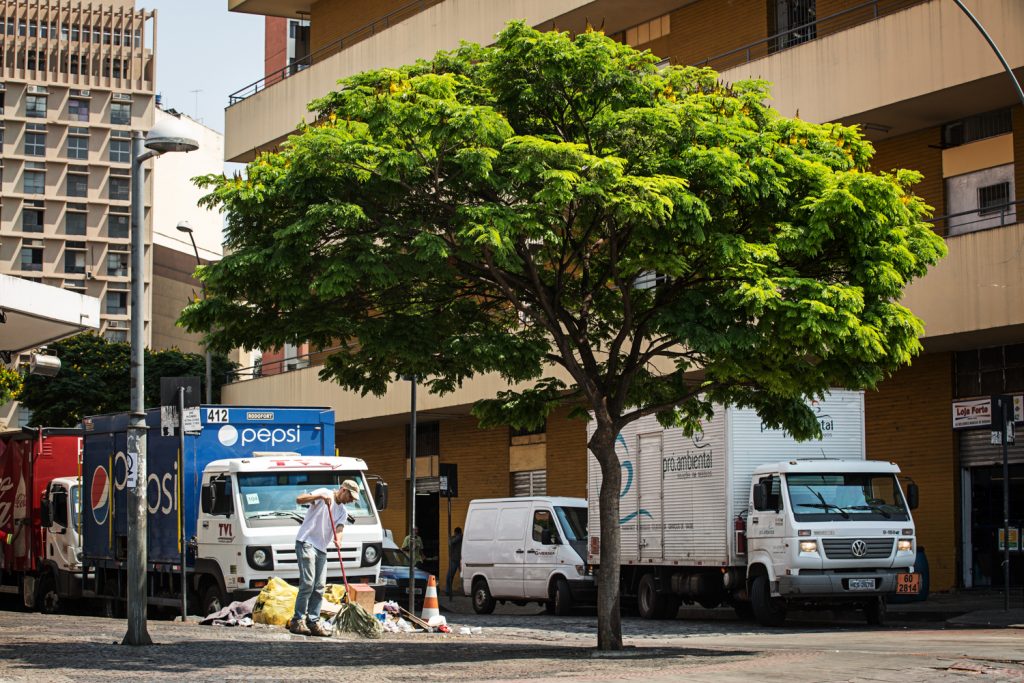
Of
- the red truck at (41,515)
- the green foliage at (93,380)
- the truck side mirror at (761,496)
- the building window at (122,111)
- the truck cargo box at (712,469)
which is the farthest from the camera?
the building window at (122,111)

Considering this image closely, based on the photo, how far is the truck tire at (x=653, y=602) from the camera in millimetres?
24938

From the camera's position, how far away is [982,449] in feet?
89.2

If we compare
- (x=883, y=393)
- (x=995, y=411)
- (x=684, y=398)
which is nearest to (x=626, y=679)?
(x=684, y=398)

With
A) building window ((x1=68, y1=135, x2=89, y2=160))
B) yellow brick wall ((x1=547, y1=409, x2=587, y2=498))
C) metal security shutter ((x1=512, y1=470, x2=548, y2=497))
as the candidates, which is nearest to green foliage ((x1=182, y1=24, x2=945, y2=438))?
yellow brick wall ((x1=547, y1=409, x2=587, y2=498))

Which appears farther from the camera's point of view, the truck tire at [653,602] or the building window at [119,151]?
the building window at [119,151]

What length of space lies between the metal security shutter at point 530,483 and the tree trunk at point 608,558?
2298cm

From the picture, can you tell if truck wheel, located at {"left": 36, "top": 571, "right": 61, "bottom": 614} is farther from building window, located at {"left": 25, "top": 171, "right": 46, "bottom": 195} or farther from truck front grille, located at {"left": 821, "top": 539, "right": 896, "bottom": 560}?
building window, located at {"left": 25, "top": 171, "right": 46, "bottom": 195}

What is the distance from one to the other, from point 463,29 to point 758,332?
23.9 metres

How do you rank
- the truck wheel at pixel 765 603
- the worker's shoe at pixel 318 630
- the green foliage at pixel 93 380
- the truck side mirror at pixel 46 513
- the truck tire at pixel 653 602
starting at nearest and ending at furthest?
the worker's shoe at pixel 318 630, the truck wheel at pixel 765 603, the truck tire at pixel 653 602, the truck side mirror at pixel 46 513, the green foliage at pixel 93 380

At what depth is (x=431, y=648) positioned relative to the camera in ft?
54.3

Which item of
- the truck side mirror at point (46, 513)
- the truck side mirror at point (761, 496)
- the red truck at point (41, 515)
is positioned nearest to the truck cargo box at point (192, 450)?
the red truck at point (41, 515)

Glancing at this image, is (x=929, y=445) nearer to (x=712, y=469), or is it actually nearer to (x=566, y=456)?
(x=712, y=469)

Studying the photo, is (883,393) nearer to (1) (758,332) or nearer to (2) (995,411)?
(2) (995,411)

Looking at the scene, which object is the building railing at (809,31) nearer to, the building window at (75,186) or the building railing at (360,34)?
the building railing at (360,34)
